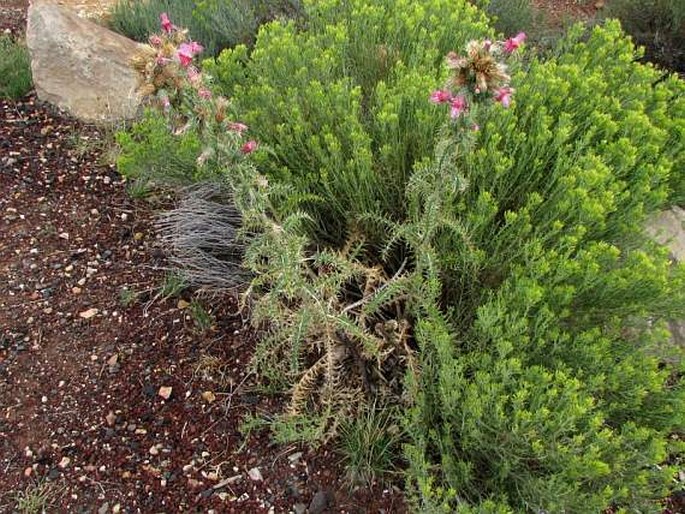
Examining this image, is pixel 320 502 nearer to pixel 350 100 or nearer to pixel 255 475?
pixel 255 475

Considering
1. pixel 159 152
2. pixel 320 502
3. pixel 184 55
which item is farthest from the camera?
pixel 159 152

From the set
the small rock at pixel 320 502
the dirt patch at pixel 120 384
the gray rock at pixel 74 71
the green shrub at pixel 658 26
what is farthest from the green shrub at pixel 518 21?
the small rock at pixel 320 502

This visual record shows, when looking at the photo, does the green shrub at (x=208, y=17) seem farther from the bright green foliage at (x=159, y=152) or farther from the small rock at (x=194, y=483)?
the small rock at (x=194, y=483)

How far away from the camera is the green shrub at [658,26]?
4.85 m

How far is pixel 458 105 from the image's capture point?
1866mm

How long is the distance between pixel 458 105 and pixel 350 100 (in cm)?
113

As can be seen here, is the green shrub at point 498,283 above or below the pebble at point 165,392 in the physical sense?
above

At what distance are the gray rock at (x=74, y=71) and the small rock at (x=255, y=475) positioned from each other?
2.62 metres

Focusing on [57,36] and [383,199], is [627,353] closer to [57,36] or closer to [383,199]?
[383,199]

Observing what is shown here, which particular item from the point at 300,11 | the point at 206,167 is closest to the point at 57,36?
the point at 300,11

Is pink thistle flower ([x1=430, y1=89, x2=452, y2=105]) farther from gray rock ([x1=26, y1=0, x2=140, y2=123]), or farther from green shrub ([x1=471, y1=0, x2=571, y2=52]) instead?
green shrub ([x1=471, y1=0, x2=571, y2=52])

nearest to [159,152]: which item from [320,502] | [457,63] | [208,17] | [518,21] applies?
[457,63]

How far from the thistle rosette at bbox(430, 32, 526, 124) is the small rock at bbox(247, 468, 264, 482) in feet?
4.86

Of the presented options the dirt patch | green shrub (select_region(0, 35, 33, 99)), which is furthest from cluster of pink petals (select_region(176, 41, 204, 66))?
green shrub (select_region(0, 35, 33, 99))
